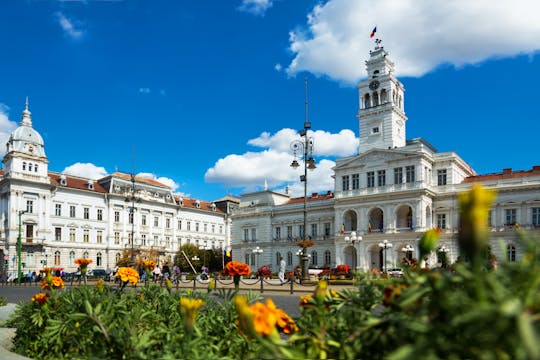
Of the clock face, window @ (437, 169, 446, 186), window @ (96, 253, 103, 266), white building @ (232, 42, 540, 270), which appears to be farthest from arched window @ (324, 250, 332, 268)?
window @ (96, 253, 103, 266)

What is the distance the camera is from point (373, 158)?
4653cm

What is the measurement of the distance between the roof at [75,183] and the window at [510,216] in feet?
154

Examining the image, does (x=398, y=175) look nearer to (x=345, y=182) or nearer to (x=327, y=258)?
(x=345, y=182)

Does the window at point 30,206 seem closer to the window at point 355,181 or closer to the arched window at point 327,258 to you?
the arched window at point 327,258

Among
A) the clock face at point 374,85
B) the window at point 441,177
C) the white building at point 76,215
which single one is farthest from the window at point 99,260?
the window at point 441,177

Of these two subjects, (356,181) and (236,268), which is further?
(356,181)

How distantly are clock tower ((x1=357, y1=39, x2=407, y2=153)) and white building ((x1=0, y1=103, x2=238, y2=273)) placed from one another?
84.7 ft

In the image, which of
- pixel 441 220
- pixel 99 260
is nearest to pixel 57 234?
pixel 99 260

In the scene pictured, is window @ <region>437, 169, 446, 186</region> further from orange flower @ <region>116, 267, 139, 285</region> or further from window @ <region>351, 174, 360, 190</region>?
orange flower @ <region>116, 267, 139, 285</region>

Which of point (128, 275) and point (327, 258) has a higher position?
point (128, 275)

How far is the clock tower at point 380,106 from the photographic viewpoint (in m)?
48.7

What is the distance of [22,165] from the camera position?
5081cm

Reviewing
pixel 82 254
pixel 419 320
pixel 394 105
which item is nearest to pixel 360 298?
pixel 419 320

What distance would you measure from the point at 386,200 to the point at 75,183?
38.0 meters
